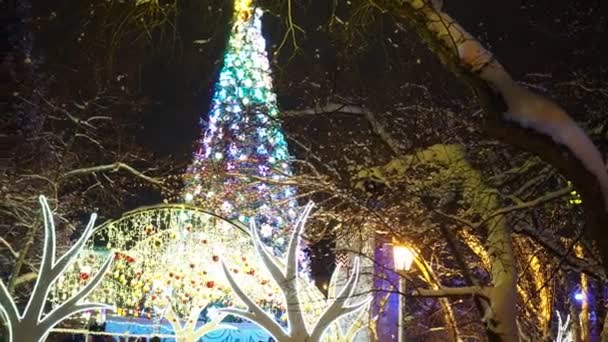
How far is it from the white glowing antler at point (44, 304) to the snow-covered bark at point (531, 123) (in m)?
9.92

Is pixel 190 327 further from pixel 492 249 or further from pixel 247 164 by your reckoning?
pixel 492 249

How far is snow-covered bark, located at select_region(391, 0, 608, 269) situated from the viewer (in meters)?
4.61

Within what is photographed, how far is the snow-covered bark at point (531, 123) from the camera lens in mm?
4605

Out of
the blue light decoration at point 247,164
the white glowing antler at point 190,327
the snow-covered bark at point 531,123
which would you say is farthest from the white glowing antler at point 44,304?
the snow-covered bark at point 531,123

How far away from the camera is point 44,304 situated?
1328 cm

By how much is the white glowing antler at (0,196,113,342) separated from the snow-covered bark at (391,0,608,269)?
9.92 metres

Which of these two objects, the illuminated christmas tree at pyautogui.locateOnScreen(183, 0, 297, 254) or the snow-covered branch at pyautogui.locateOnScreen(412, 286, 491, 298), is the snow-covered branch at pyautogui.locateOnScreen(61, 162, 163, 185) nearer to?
the illuminated christmas tree at pyautogui.locateOnScreen(183, 0, 297, 254)

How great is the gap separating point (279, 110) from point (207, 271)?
747 cm

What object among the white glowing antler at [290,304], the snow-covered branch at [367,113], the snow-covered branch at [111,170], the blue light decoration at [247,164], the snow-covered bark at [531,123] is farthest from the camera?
the snow-covered branch at [111,170]

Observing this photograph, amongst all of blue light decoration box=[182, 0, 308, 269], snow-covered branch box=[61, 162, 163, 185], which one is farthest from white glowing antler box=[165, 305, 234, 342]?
blue light decoration box=[182, 0, 308, 269]

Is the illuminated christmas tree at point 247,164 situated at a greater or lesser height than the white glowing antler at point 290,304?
greater

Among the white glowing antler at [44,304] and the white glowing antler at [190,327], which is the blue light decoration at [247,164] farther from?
the white glowing antler at [190,327]

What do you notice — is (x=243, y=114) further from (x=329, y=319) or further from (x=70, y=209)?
(x=70, y=209)

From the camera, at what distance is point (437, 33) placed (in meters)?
5.36
